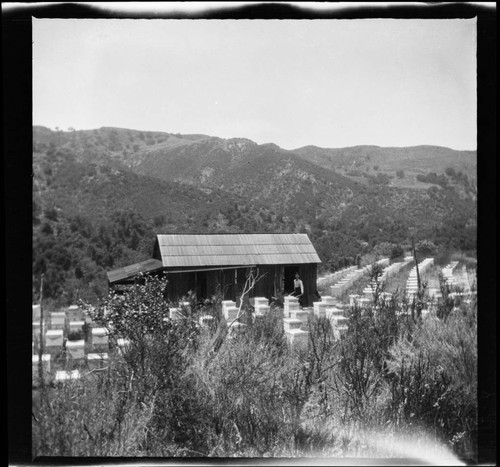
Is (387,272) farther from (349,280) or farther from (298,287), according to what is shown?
(298,287)

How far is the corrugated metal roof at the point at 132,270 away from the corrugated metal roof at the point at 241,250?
0.18 metres

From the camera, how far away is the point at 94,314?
425cm

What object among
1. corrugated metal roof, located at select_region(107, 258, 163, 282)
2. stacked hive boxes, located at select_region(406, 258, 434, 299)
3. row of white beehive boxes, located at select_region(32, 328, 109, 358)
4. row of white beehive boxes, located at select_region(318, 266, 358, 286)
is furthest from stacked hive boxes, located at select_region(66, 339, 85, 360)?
stacked hive boxes, located at select_region(406, 258, 434, 299)

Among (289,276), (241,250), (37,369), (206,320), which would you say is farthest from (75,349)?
(289,276)

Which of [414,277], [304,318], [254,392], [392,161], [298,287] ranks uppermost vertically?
[392,161]

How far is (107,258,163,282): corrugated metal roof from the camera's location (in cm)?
441

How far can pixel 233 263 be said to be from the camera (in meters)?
4.80

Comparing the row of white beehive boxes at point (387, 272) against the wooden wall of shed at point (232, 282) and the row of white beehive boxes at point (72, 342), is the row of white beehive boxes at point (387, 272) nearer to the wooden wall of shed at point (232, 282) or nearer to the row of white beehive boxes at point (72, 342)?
the wooden wall of shed at point (232, 282)

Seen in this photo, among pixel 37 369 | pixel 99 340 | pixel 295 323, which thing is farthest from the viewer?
pixel 295 323

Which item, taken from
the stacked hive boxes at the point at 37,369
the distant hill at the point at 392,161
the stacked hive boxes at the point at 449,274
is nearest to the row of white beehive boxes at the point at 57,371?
the stacked hive boxes at the point at 37,369

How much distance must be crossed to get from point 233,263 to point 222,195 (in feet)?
2.37

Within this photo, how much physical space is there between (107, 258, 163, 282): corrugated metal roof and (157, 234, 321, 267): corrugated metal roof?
0.60 ft

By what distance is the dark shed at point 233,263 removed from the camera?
182 inches
